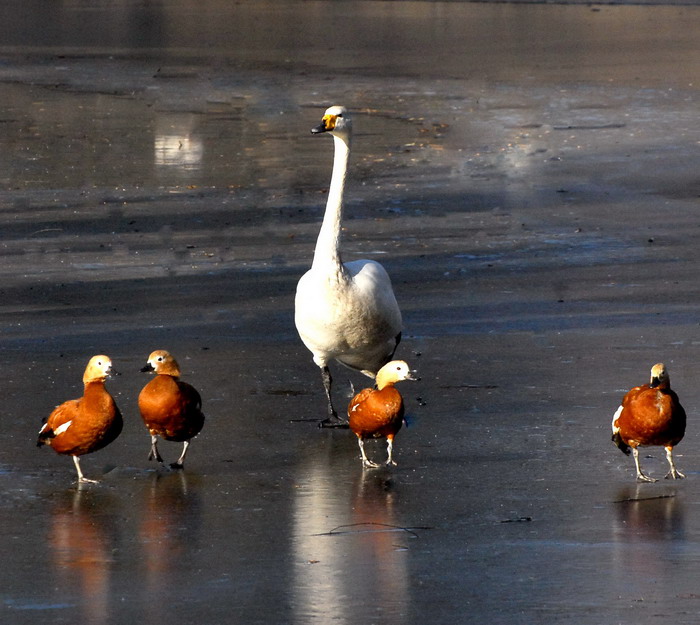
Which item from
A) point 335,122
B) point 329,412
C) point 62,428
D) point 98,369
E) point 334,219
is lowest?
point 329,412

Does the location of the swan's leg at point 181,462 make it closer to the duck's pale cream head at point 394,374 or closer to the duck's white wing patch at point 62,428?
the duck's white wing patch at point 62,428

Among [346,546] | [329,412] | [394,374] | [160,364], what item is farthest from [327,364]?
[346,546]

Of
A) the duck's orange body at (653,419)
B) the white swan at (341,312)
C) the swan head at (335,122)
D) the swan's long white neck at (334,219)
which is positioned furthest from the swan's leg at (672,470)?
the swan head at (335,122)

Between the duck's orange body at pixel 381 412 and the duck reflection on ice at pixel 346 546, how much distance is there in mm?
186

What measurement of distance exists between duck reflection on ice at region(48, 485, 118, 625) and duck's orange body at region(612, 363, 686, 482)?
8.17ft

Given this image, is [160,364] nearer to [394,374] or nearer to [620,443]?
[394,374]

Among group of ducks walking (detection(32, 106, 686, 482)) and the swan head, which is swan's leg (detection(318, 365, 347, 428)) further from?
the swan head

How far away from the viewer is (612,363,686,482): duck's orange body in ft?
24.7

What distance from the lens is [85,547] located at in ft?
22.0

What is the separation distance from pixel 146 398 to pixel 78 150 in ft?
37.4

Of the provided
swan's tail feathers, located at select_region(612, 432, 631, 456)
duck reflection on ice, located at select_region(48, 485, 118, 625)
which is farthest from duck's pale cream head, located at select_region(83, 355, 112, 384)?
swan's tail feathers, located at select_region(612, 432, 631, 456)

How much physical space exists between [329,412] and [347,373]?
1.95 metres

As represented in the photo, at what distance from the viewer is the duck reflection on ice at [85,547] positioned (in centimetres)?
604

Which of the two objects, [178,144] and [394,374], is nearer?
[394,374]
